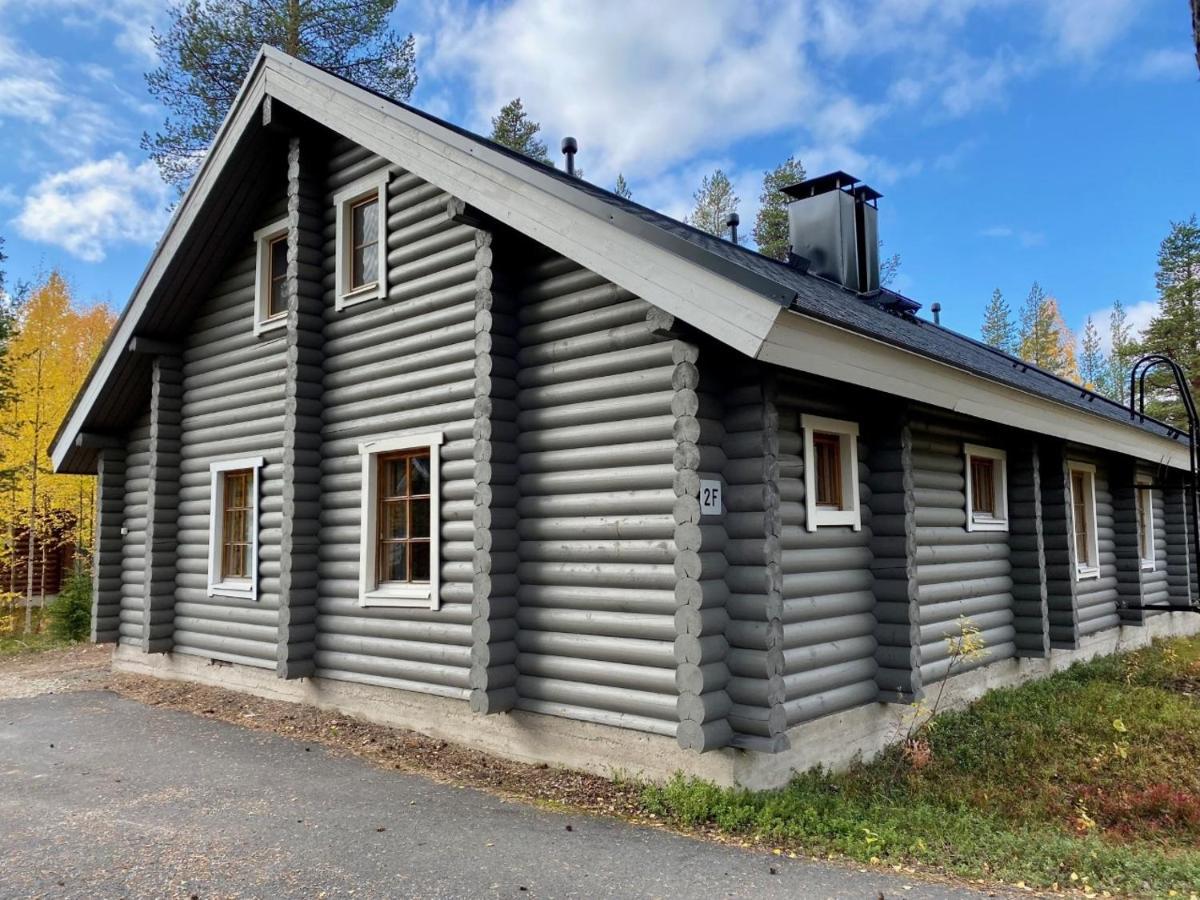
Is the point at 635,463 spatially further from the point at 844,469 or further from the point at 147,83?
the point at 147,83

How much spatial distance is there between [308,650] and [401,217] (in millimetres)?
4567

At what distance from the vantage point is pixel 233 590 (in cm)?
982

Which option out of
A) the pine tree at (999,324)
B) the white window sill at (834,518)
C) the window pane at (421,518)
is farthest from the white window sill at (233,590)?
the pine tree at (999,324)

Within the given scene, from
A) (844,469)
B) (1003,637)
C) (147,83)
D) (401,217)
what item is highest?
(147,83)

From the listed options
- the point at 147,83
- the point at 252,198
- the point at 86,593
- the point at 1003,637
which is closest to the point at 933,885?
the point at 1003,637

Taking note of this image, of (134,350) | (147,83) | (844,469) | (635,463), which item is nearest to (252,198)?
(134,350)

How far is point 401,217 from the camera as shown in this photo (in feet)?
26.9

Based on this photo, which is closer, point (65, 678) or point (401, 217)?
Answer: point (401, 217)

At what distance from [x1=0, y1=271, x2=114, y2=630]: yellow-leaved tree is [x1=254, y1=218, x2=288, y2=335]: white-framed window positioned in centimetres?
1123

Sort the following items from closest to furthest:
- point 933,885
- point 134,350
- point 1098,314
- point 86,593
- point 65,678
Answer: point 933,885 → point 134,350 → point 65,678 → point 86,593 → point 1098,314

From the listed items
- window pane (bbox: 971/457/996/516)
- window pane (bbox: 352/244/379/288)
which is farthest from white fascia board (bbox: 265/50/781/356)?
window pane (bbox: 971/457/996/516)

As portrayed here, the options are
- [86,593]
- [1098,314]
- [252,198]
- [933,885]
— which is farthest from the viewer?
[1098,314]

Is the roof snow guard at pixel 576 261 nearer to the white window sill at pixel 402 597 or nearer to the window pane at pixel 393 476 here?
the window pane at pixel 393 476

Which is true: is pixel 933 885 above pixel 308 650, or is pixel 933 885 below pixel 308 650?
below
